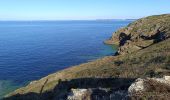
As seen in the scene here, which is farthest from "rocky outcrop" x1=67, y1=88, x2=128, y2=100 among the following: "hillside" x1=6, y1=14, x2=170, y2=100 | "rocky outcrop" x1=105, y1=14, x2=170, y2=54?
"rocky outcrop" x1=105, y1=14, x2=170, y2=54

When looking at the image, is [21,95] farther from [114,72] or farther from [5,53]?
[5,53]

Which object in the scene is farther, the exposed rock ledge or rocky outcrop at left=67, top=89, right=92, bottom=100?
rocky outcrop at left=67, top=89, right=92, bottom=100

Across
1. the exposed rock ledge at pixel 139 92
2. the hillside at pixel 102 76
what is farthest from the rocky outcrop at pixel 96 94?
the hillside at pixel 102 76

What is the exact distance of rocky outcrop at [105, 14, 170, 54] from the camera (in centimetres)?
12662

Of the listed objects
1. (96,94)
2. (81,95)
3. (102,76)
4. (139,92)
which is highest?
(139,92)

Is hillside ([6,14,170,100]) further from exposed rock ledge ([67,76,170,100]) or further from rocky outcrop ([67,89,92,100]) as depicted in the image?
rocky outcrop ([67,89,92,100])

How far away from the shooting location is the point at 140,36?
504ft

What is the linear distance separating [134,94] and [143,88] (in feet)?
3.91

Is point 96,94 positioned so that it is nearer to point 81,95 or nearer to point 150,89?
point 81,95

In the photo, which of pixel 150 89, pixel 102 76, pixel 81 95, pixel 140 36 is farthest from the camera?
pixel 140 36

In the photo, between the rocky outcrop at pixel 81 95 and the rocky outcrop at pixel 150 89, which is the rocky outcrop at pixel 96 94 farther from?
the rocky outcrop at pixel 150 89

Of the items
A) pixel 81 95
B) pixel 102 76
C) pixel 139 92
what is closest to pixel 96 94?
pixel 81 95

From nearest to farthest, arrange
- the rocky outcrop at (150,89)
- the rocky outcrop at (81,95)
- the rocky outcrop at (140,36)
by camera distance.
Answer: the rocky outcrop at (150,89)
the rocky outcrop at (81,95)
the rocky outcrop at (140,36)

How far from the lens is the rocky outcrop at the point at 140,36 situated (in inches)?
4985
